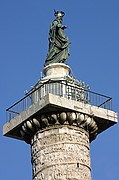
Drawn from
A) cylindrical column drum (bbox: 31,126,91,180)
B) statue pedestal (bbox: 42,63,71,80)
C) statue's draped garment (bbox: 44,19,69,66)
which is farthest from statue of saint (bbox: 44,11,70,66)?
cylindrical column drum (bbox: 31,126,91,180)

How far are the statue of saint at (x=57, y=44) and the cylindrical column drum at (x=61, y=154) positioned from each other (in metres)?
2.34

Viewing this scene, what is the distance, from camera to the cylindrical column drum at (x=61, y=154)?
67.1 ft

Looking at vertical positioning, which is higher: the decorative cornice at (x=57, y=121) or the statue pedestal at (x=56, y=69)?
the statue pedestal at (x=56, y=69)

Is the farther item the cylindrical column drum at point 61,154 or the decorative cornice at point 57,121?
the decorative cornice at point 57,121

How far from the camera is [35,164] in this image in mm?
20984

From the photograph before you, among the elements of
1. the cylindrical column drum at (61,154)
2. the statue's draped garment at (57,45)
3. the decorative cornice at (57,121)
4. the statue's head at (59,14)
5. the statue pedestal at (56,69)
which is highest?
the statue's head at (59,14)

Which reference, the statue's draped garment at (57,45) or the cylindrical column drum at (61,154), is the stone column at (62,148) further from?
the statue's draped garment at (57,45)

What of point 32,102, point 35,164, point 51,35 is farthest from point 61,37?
point 35,164

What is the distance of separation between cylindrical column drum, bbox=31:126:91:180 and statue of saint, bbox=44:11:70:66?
7.67ft

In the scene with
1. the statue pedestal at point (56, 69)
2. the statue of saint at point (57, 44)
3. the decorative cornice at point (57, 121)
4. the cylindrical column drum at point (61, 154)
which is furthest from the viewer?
the statue of saint at point (57, 44)

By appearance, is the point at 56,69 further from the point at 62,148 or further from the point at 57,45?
the point at 62,148

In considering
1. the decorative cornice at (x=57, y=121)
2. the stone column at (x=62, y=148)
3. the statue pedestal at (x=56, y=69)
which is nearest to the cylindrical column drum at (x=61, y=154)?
the stone column at (x=62, y=148)

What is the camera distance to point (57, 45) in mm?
22828

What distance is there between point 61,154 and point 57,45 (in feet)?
11.7
